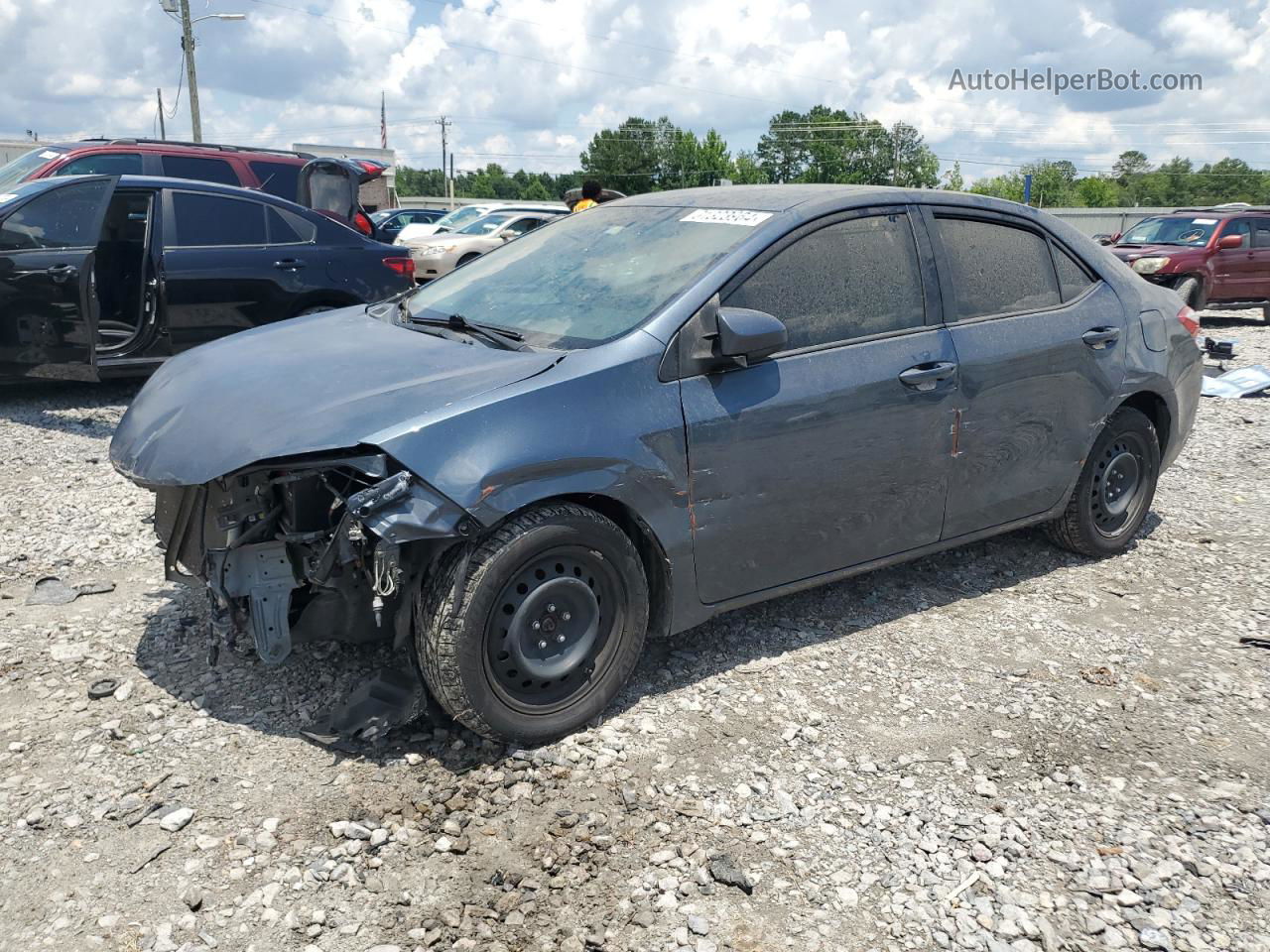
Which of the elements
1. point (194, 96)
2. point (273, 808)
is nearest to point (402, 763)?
point (273, 808)

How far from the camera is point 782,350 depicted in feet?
12.4

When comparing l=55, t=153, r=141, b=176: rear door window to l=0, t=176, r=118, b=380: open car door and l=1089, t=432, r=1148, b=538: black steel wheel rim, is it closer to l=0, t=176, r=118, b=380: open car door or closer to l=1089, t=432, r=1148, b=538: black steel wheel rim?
l=0, t=176, r=118, b=380: open car door

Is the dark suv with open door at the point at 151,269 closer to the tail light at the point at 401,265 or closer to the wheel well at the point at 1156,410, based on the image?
the tail light at the point at 401,265

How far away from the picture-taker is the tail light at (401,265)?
8445mm

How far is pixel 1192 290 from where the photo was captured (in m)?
15.2

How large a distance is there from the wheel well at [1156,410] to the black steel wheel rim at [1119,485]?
0.17 m

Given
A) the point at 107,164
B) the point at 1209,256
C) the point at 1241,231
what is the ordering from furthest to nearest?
the point at 1241,231, the point at 1209,256, the point at 107,164

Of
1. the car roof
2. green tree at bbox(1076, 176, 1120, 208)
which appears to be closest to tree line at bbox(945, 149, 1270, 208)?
green tree at bbox(1076, 176, 1120, 208)

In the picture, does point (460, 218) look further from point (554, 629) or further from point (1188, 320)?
point (554, 629)

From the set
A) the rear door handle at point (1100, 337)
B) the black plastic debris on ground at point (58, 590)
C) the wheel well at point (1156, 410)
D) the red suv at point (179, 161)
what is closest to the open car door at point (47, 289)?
the red suv at point (179, 161)

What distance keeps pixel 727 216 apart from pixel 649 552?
1.37m

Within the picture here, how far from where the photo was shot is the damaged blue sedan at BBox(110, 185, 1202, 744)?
3.13m

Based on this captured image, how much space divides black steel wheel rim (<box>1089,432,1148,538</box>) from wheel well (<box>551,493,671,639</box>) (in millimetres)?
2550

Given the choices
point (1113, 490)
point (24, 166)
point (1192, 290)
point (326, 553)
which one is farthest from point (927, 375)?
point (1192, 290)
